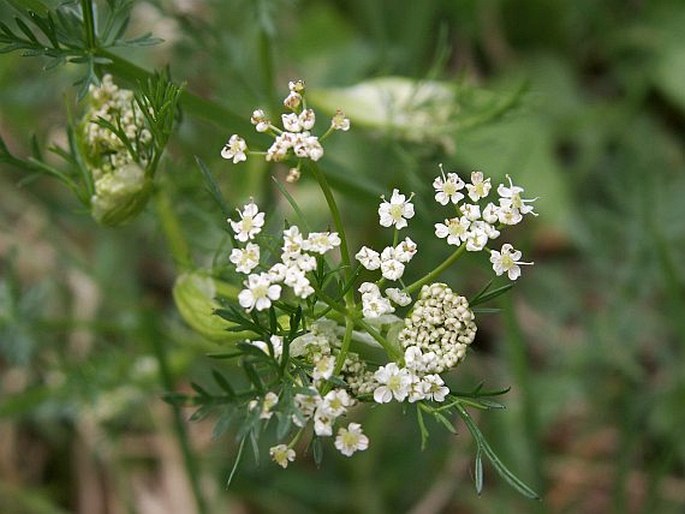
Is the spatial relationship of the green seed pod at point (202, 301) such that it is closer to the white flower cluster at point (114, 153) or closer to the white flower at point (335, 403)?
the white flower cluster at point (114, 153)

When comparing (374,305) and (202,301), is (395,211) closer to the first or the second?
(374,305)

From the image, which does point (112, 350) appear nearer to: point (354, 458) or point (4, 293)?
point (4, 293)

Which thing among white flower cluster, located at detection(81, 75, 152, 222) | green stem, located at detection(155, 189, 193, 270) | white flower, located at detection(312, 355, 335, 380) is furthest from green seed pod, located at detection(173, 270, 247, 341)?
white flower, located at detection(312, 355, 335, 380)

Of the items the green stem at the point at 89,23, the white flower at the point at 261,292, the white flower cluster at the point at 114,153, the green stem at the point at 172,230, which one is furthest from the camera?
the green stem at the point at 172,230

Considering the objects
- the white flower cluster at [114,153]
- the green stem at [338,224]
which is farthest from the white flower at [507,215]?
the white flower cluster at [114,153]

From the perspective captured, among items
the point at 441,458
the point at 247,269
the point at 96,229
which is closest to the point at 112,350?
the point at 96,229
